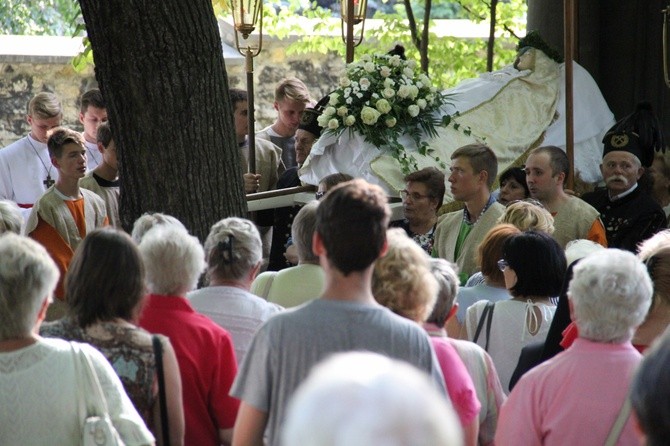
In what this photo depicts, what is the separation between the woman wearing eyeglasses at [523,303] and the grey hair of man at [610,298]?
1160 millimetres

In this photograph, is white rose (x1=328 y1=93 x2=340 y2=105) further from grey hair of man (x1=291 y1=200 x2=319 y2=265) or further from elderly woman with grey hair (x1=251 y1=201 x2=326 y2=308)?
grey hair of man (x1=291 y1=200 x2=319 y2=265)

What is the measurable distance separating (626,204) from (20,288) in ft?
17.0

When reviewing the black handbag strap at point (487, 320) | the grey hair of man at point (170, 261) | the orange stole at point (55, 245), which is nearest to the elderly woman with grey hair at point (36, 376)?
the grey hair of man at point (170, 261)

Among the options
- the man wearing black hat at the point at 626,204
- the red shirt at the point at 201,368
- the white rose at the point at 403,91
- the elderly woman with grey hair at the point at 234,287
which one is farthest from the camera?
the white rose at the point at 403,91

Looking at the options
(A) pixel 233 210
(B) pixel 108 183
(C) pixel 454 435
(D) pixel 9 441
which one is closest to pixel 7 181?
(B) pixel 108 183

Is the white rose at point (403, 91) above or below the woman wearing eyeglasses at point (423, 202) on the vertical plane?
above

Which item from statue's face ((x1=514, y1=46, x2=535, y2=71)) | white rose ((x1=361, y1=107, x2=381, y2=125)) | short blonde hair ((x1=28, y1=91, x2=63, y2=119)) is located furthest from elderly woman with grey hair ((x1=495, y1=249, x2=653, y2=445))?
statue's face ((x1=514, y1=46, x2=535, y2=71))

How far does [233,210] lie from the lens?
6281mm

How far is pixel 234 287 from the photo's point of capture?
4.33 m

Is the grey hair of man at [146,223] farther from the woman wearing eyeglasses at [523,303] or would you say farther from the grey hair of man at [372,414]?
the grey hair of man at [372,414]

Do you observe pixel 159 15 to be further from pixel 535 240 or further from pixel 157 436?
pixel 157 436

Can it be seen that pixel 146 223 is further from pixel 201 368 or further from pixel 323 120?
pixel 323 120

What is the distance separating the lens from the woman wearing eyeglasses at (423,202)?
23.2 ft

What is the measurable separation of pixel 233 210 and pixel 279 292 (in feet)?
4.66
